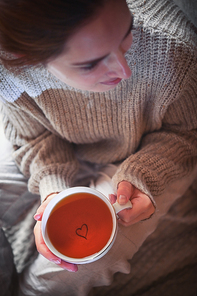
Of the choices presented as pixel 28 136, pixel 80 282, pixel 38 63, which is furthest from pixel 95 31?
pixel 80 282

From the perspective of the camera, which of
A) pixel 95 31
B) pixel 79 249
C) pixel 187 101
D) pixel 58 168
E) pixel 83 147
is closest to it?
pixel 95 31

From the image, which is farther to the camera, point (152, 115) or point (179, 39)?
point (152, 115)

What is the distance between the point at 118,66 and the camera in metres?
0.39

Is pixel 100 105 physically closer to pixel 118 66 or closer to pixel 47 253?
pixel 118 66

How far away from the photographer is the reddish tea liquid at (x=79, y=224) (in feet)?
1.45

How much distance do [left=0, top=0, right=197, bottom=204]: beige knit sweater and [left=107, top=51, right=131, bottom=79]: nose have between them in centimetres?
10

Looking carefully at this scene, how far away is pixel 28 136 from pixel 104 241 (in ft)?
1.29

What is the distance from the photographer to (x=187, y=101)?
0.56 meters

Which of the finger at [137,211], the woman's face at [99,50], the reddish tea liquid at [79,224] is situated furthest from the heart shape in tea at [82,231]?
the woman's face at [99,50]

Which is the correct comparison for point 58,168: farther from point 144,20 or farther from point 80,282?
point 144,20

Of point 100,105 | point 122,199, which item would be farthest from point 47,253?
point 100,105

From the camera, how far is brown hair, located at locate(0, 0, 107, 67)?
1.01ft

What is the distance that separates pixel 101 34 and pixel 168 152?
Answer: 372mm

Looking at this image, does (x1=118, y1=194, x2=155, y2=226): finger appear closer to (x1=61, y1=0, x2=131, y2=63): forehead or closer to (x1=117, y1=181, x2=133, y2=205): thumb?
(x1=117, y1=181, x2=133, y2=205): thumb
